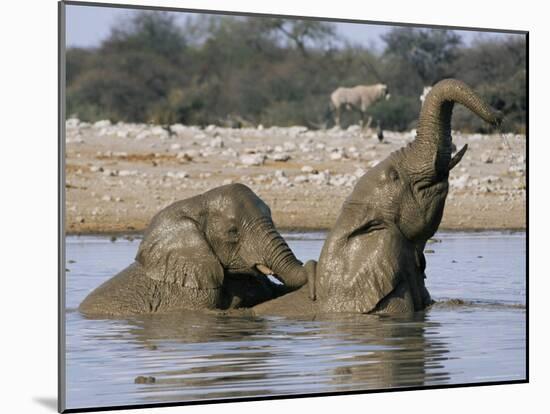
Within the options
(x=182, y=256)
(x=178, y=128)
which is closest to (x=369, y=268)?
(x=182, y=256)

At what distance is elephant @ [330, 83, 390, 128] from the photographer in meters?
19.0

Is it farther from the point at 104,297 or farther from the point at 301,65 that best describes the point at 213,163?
the point at 104,297

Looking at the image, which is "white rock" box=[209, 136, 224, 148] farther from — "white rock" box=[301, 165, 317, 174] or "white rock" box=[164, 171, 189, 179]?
"white rock" box=[301, 165, 317, 174]

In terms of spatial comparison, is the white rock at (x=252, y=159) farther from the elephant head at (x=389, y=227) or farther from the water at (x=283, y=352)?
the elephant head at (x=389, y=227)

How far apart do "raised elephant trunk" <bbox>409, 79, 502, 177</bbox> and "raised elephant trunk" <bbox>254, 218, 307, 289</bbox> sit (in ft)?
3.30

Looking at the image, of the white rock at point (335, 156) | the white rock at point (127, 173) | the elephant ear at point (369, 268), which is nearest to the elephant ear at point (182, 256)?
the elephant ear at point (369, 268)

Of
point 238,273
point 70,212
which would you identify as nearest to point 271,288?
point 238,273

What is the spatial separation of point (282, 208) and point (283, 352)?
6.82 m

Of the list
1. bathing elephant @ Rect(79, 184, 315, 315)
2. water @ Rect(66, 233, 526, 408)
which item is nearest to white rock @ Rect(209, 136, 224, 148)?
water @ Rect(66, 233, 526, 408)

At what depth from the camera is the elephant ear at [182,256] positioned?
38.2 ft

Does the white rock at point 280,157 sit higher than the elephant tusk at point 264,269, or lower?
higher

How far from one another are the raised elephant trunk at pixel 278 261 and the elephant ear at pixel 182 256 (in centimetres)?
34

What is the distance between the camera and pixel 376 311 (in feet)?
36.9

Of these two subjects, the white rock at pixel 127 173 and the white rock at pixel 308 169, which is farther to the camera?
the white rock at pixel 308 169
